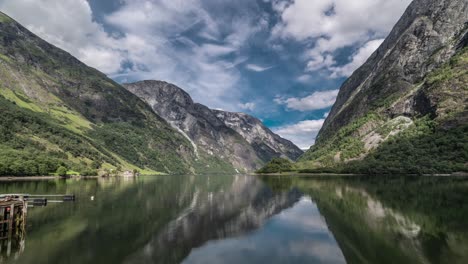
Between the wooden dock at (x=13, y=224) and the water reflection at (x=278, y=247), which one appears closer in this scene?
the water reflection at (x=278, y=247)

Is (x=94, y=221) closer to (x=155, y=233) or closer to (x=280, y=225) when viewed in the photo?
(x=155, y=233)

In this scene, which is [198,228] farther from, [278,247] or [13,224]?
[13,224]

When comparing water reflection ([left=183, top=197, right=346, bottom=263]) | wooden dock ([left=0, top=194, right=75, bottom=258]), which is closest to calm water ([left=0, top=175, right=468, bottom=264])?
water reflection ([left=183, top=197, right=346, bottom=263])

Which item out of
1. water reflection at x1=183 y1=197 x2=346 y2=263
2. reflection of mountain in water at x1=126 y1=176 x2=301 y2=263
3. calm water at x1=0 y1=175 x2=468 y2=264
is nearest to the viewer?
calm water at x1=0 y1=175 x2=468 y2=264

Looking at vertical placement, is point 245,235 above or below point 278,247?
above

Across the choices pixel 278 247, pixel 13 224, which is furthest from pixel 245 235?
pixel 13 224

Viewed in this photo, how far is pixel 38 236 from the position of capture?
1268 inches

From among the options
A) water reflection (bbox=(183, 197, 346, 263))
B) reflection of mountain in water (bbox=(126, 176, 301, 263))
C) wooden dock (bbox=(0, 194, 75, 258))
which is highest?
wooden dock (bbox=(0, 194, 75, 258))

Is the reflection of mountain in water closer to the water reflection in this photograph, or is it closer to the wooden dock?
the water reflection

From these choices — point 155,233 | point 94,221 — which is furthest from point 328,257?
point 94,221

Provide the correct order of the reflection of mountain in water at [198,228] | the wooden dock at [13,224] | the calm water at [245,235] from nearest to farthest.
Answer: the calm water at [245,235] < the reflection of mountain in water at [198,228] < the wooden dock at [13,224]

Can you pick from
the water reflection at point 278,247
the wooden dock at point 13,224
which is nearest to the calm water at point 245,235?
the water reflection at point 278,247

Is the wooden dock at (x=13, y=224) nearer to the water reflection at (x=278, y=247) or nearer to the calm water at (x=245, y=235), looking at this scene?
the calm water at (x=245, y=235)

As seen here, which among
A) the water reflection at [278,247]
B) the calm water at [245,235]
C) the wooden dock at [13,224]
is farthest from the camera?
the wooden dock at [13,224]
